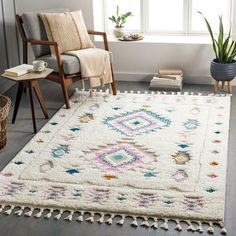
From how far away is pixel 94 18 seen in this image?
545 centimetres

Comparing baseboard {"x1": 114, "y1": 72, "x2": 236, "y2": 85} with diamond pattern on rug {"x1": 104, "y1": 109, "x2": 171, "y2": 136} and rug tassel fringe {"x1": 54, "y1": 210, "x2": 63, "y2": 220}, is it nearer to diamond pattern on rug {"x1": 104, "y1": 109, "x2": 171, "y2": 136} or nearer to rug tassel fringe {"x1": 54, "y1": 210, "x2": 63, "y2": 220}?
diamond pattern on rug {"x1": 104, "y1": 109, "x2": 171, "y2": 136}

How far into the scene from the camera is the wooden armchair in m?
4.62

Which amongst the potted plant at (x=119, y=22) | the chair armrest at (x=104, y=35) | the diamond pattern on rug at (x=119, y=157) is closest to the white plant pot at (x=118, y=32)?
the potted plant at (x=119, y=22)

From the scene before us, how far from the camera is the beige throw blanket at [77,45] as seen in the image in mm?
4773

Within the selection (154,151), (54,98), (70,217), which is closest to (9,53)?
(54,98)

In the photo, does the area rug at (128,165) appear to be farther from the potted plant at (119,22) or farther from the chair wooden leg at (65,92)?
the potted plant at (119,22)

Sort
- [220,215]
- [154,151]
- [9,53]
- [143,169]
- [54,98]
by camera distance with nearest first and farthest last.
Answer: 1. [220,215]
2. [143,169]
3. [154,151]
4. [54,98]
5. [9,53]

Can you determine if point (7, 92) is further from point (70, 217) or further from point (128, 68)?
point (70, 217)

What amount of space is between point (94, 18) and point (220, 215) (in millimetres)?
3024

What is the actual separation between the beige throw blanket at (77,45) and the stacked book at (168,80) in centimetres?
51

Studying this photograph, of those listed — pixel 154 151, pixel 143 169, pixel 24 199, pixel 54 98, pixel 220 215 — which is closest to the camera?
pixel 220 215

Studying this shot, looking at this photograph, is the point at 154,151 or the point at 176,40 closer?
the point at 154,151

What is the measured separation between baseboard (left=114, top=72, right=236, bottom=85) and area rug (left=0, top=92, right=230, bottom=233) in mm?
531

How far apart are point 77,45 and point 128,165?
1.74 meters
